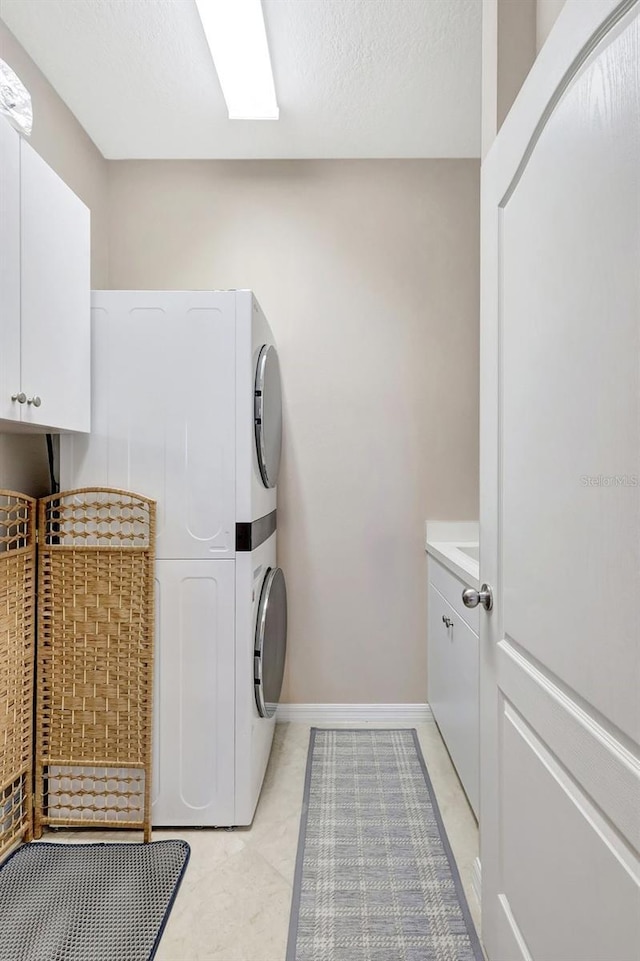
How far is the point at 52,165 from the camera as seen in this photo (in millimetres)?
2229

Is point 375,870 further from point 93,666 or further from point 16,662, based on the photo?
point 16,662

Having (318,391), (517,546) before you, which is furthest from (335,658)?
(517,546)

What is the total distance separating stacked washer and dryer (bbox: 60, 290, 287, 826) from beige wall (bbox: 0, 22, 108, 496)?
6.9 inches

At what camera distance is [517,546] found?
45.9 inches

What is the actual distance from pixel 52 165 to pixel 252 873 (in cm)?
256

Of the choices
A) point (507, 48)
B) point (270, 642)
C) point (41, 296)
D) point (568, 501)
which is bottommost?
point (270, 642)

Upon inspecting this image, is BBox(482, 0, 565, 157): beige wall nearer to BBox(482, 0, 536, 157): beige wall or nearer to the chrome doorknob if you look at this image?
BBox(482, 0, 536, 157): beige wall

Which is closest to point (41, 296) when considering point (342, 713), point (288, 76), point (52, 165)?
point (52, 165)

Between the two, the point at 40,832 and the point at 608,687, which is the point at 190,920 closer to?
the point at 40,832

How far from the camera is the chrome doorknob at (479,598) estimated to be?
134 centimetres

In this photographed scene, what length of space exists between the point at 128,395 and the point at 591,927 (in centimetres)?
178

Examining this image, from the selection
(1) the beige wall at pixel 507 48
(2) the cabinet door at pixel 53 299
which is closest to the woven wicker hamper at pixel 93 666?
(2) the cabinet door at pixel 53 299

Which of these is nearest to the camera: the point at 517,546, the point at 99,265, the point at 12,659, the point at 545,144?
the point at 545,144

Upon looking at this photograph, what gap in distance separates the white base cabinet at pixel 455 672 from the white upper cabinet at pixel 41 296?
55.7 inches
